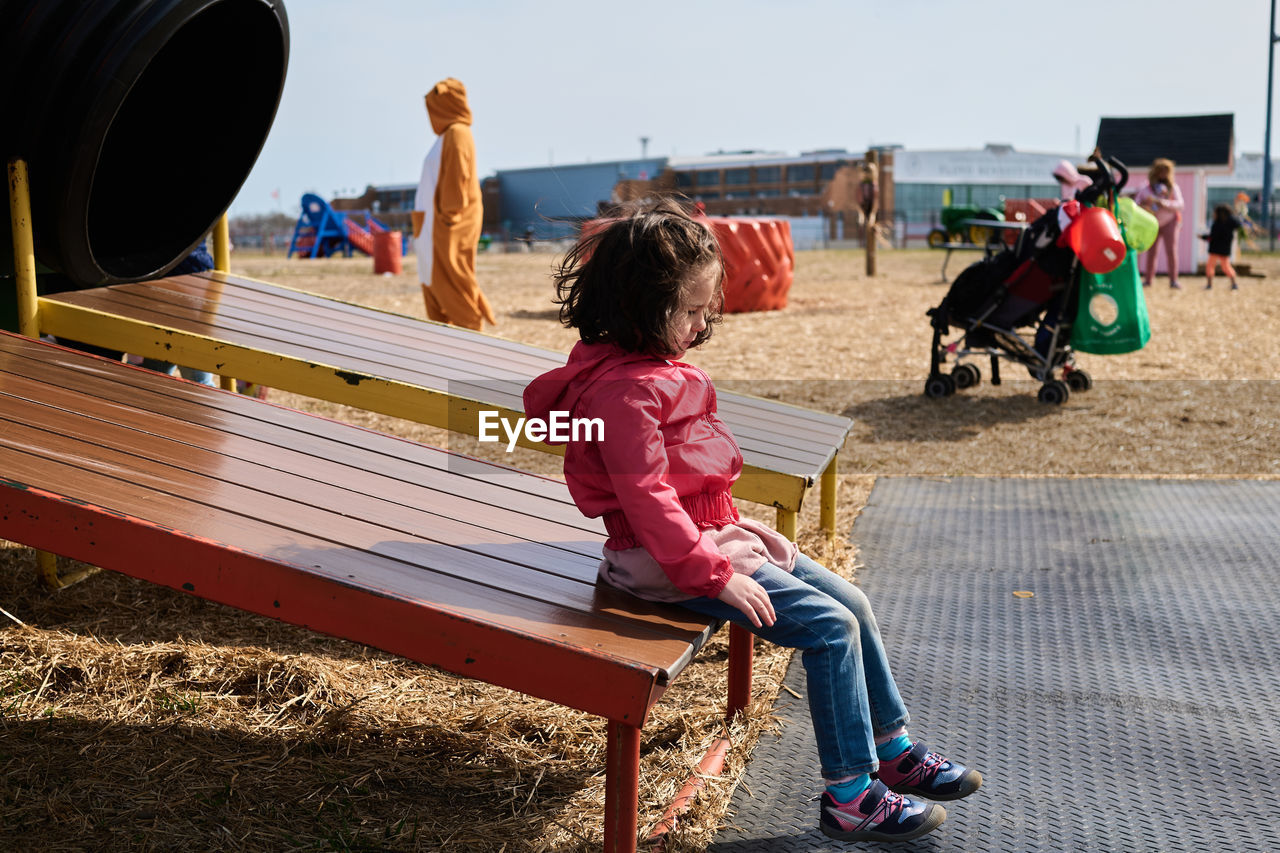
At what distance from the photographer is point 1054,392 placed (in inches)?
295

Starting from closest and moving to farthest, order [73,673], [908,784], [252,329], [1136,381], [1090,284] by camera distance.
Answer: [908,784], [73,673], [252,329], [1090,284], [1136,381]

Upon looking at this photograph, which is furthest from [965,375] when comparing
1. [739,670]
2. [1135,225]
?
[739,670]

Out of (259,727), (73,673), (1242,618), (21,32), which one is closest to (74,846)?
(259,727)

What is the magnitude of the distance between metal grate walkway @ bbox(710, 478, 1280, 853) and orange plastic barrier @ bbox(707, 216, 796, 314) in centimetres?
895

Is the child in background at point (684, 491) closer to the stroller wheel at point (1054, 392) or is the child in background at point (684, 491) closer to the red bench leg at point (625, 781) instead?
the red bench leg at point (625, 781)

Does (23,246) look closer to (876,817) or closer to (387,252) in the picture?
(876,817)

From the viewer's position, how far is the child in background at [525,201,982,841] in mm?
2152

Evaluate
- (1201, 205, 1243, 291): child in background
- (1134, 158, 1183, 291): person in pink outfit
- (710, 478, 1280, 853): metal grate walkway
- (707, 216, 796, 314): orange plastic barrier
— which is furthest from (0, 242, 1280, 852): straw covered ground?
(1201, 205, 1243, 291): child in background

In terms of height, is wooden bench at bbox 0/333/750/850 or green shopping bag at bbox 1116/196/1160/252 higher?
green shopping bag at bbox 1116/196/1160/252

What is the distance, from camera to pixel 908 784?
2408 millimetres

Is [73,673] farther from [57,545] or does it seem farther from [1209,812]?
Answer: [1209,812]

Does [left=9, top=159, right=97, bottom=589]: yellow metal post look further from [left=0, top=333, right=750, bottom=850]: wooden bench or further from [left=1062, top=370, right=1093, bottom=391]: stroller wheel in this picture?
[left=1062, top=370, right=1093, bottom=391]: stroller wheel

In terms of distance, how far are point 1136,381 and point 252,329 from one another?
660 centimetres

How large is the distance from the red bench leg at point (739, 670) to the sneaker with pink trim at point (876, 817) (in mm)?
642
